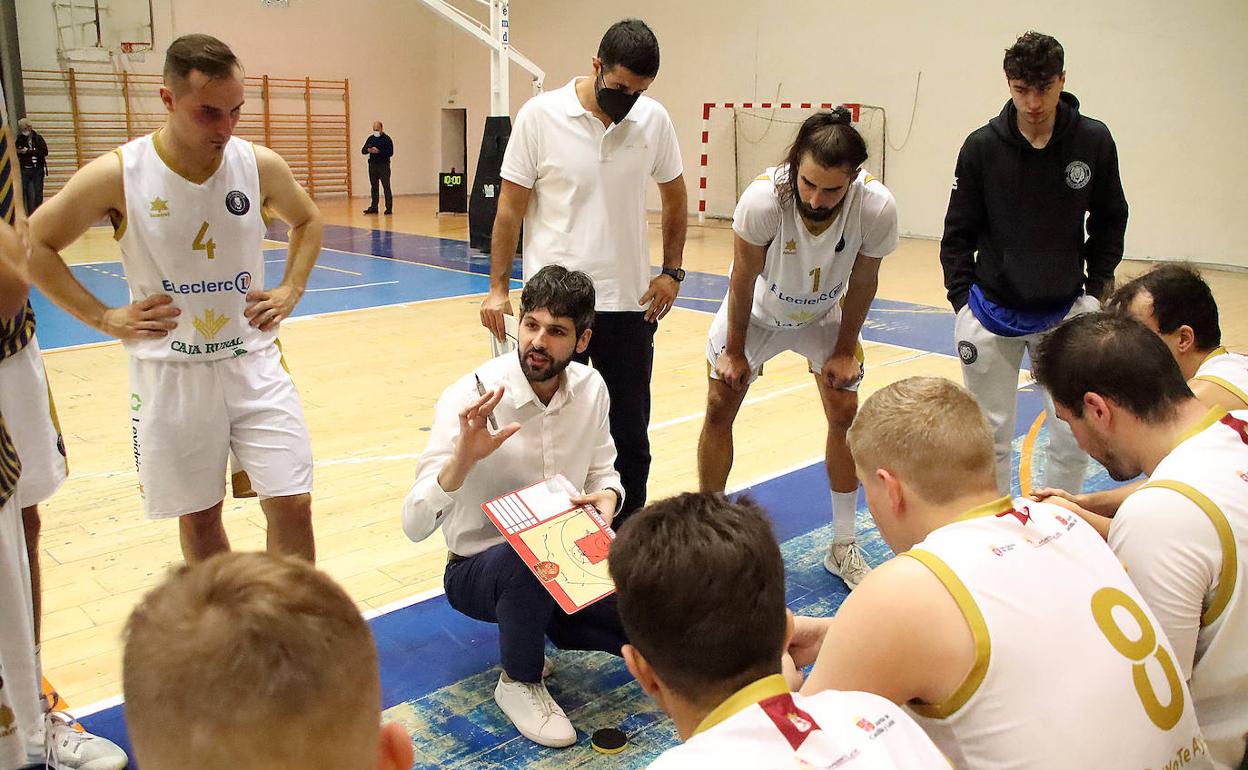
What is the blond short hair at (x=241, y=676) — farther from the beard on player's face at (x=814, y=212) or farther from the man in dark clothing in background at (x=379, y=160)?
the man in dark clothing in background at (x=379, y=160)

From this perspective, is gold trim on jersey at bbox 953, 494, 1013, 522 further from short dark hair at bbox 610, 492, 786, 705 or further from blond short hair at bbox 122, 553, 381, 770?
blond short hair at bbox 122, 553, 381, 770

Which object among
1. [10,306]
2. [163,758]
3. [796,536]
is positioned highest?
[10,306]

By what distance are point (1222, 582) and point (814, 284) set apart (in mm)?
2101

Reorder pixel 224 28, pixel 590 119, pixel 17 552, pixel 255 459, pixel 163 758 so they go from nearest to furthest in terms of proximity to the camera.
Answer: pixel 163 758, pixel 17 552, pixel 255 459, pixel 590 119, pixel 224 28

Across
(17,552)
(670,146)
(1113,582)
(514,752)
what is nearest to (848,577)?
(514,752)

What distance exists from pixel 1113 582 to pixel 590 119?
2738 mm

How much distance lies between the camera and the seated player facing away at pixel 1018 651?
1650 mm

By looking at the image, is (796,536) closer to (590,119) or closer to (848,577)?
(848,577)

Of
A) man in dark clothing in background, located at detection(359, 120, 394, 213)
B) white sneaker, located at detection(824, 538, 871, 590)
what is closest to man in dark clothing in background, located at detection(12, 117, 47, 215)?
man in dark clothing in background, located at detection(359, 120, 394, 213)

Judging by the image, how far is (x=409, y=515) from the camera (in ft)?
10.0

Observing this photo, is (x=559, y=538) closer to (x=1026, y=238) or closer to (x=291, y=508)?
Answer: (x=291, y=508)

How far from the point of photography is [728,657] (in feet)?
4.86

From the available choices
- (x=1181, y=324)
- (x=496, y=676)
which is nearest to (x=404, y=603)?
(x=496, y=676)

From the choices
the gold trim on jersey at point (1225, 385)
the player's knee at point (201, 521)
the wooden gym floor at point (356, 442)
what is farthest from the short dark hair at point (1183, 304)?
the player's knee at point (201, 521)
